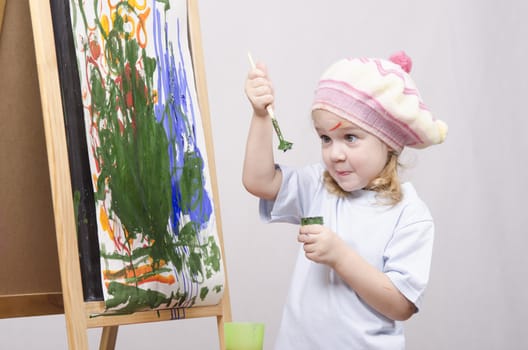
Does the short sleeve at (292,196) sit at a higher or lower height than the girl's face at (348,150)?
lower

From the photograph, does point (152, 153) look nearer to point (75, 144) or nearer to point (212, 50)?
point (75, 144)

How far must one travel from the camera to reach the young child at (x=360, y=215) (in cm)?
198

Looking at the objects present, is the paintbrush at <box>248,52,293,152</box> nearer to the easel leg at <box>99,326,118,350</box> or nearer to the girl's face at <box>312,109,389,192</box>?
the girl's face at <box>312,109,389,192</box>

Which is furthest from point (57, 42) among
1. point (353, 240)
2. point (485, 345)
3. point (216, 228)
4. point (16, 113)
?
point (485, 345)

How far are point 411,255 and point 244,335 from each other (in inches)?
20.5

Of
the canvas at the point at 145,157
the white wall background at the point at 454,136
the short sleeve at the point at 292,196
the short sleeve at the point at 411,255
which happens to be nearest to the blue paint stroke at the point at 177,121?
the canvas at the point at 145,157

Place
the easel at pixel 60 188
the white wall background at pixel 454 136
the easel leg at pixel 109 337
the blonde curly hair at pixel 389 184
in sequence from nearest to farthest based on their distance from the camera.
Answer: the easel at pixel 60 188
the blonde curly hair at pixel 389 184
the easel leg at pixel 109 337
the white wall background at pixel 454 136

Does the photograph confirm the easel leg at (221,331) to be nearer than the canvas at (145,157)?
No

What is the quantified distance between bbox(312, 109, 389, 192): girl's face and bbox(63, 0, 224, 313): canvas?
386 mm

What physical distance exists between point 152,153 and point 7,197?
37 cm

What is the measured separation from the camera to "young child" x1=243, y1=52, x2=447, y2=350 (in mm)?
1978

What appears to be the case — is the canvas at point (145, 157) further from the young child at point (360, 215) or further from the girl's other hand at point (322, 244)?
the girl's other hand at point (322, 244)

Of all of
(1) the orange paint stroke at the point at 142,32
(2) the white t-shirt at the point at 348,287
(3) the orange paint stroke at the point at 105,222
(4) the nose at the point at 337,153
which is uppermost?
(1) the orange paint stroke at the point at 142,32

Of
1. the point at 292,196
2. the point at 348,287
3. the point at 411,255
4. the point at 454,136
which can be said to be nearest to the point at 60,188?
the point at 292,196
